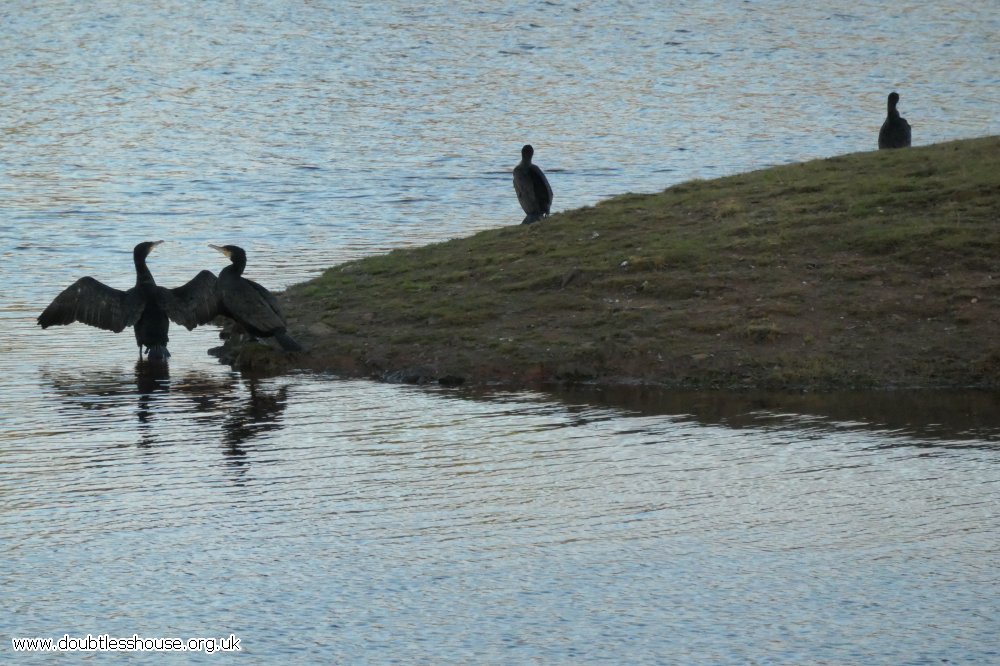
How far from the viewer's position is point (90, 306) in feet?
50.9

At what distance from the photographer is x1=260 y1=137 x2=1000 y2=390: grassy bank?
13.0 meters

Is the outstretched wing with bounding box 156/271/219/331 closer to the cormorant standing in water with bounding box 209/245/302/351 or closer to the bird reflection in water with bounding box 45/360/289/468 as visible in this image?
the cormorant standing in water with bounding box 209/245/302/351

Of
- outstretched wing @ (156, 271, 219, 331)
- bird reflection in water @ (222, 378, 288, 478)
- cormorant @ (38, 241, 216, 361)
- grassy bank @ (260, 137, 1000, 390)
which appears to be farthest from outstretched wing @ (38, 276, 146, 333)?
bird reflection in water @ (222, 378, 288, 478)

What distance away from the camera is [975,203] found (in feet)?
50.4

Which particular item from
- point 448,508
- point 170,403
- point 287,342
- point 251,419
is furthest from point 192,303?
point 448,508

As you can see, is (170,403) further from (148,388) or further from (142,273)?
(142,273)

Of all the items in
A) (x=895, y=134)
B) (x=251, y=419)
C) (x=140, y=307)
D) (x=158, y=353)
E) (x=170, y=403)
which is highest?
(x=895, y=134)

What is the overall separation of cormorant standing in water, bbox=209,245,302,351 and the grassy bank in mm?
274

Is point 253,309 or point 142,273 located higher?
point 142,273

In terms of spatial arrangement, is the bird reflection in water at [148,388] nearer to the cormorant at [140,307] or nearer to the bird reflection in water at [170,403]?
the bird reflection in water at [170,403]

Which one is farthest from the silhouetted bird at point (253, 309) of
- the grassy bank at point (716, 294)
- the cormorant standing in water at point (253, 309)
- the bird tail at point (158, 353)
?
the bird tail at point (158, 353)

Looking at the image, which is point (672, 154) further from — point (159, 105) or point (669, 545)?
point (669, 545)

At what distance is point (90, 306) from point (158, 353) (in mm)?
1081

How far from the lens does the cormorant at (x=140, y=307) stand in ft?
49.4
